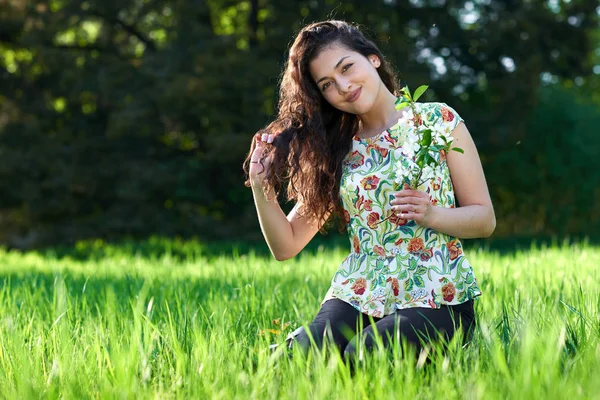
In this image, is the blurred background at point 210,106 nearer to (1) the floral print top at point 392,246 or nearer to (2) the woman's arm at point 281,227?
(2) the woman's arm at point 281,227

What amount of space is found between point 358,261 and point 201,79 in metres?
10.1

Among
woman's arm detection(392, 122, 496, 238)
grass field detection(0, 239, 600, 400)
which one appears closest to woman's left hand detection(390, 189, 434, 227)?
woman's arm detection(392, 122, 496, 238)

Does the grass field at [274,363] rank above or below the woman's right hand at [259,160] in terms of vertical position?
below

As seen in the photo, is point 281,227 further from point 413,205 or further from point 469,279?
point 469,279

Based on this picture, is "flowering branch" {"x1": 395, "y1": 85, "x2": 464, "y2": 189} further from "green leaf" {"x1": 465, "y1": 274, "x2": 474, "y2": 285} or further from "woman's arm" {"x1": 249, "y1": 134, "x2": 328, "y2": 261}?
"woman's arm" {"x1": 249, "y1": 134, "x2": 328, "y2": 261}

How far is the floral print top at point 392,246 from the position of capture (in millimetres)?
2658

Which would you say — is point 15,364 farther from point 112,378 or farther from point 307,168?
point 307,168

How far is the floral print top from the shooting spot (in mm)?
2658

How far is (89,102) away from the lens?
14352 millimetres

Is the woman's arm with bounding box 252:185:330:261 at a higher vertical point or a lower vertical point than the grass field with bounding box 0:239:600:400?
higher

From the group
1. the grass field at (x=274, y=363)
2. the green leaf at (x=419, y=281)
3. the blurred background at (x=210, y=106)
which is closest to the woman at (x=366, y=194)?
the green leaf at (x=419, y=281)

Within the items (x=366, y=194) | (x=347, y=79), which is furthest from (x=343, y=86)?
(x=366, y=194)

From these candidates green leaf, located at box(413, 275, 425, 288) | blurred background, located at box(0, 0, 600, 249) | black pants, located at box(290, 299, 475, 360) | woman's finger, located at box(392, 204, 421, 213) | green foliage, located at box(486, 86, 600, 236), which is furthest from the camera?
green foliage, located at box(486, 86, 600, 236)

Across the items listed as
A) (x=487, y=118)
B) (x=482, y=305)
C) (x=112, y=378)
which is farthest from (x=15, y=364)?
(x=487, y=118)
